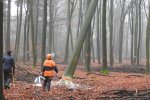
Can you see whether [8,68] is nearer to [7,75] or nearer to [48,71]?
[7,75]

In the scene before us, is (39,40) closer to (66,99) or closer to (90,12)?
(90,12)

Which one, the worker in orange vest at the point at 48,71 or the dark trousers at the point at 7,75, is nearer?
the worker in orange vest at the point at 48,71

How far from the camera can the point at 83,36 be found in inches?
706

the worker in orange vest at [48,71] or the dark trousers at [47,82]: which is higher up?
the worker in orange vest at [48,71]

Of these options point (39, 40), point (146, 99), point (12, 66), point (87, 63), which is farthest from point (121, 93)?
point (39, 40)

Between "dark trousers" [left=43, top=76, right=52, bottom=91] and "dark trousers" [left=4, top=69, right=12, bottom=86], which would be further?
"dark trousers" [left=4, top=69, right=12, bottom=86]

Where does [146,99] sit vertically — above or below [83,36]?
below

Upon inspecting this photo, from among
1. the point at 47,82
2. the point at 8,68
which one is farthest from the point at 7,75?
the point at 47,82

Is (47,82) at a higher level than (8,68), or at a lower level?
lower

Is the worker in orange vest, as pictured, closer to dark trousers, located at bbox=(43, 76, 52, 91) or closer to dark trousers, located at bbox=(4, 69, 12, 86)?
dark trousers, located at bbox=(43, 76, 52, 91)

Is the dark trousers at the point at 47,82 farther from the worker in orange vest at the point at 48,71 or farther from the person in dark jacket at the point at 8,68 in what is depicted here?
the person in dark jacket at the point at 8,68

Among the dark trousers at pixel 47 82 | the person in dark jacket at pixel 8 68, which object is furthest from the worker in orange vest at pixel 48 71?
the person in dark jacket at pixel 8 68

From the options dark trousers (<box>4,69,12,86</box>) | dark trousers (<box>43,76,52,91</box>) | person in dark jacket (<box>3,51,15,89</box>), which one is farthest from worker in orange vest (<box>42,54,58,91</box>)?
dark trousers (<box>4,69,12,86</box>)

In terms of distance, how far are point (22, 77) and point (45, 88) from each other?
5.93 meters
